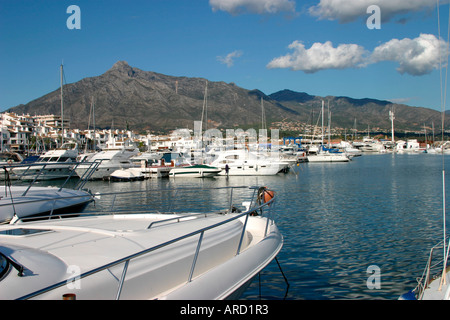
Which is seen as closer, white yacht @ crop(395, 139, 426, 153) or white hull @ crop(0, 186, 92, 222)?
white hull @ crop(0, 186, 92, 222)

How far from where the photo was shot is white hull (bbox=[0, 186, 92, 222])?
45.9ft

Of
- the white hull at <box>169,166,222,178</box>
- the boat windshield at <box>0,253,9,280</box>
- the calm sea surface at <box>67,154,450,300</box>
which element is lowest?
the calm sea surface at <box>67,154,450,300</box>

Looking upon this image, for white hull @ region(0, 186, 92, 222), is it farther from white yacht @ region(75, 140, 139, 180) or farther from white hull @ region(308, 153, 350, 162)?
white hull @ region(308, 153, 350, 162)

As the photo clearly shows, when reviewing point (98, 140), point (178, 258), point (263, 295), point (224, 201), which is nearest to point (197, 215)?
point (263, 295)

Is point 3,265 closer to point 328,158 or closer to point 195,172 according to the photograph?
point 195,172

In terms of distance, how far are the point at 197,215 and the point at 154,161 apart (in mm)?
66488

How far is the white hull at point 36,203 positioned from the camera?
45.9 ft

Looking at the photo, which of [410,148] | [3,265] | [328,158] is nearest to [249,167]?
[328,158]

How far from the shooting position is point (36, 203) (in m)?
15.5

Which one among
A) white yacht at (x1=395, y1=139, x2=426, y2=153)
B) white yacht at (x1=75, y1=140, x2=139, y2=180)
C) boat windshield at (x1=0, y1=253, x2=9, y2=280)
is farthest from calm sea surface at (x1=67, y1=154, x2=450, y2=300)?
white yacht at (x1=395, y1=139, x2=426, y2=153)

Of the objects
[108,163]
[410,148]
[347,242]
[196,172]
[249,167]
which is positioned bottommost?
[347,242]

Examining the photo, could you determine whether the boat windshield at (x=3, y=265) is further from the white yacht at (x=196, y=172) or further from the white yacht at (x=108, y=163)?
the white yacht at (x=196, y=172)

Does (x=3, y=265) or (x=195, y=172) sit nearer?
(x=3, y=265)
